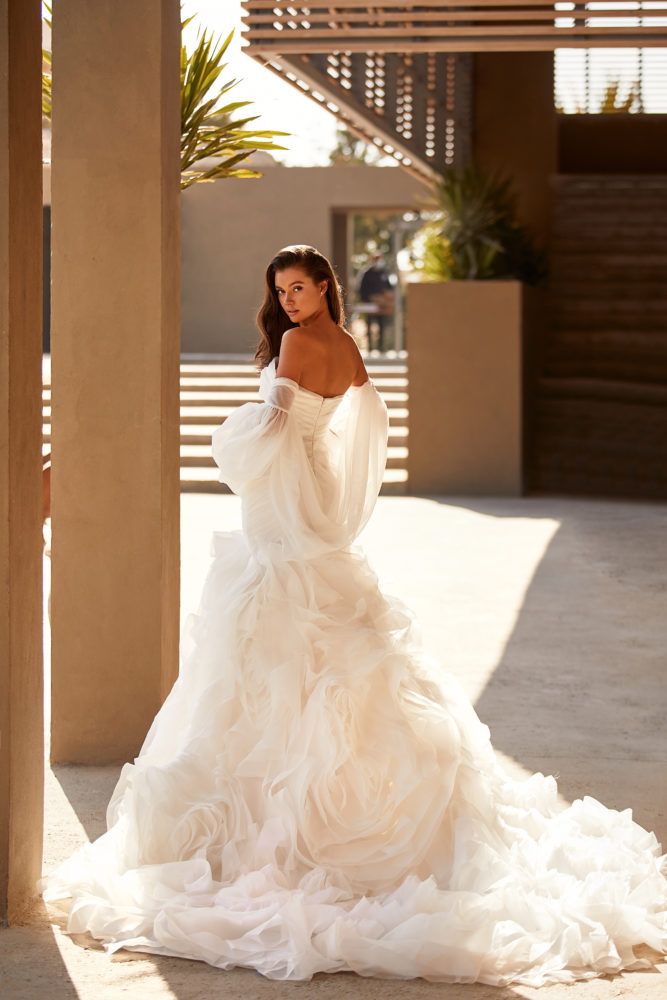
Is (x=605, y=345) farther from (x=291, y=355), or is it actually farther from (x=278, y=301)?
(x=291, y=355)

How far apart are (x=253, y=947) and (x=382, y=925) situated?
281 millimetres

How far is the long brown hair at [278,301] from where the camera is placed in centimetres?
355

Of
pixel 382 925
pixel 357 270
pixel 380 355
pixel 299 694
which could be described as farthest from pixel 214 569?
pixel 357 270

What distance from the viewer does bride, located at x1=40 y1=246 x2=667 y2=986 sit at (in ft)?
9.88

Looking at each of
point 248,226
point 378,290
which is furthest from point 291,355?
point 378,290

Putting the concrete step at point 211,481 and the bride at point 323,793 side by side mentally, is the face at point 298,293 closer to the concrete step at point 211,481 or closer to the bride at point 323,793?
the bride at point 323,793

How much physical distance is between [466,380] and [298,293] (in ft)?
31.0

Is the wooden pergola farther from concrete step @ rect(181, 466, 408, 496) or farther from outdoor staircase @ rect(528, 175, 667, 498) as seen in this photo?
concrete step @ rect(181, 466, 408, 496)

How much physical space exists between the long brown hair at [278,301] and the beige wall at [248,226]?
596 inches

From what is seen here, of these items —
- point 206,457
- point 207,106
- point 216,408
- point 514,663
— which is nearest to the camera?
point 207,106

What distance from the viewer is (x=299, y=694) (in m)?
3.34

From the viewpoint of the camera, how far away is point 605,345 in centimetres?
1530

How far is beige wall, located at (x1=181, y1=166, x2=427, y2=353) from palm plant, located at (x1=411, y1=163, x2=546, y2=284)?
503 cm

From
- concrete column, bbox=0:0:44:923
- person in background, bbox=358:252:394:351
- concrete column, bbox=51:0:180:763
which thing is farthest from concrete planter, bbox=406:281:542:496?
concrete column, bbox=0:0:44:923
